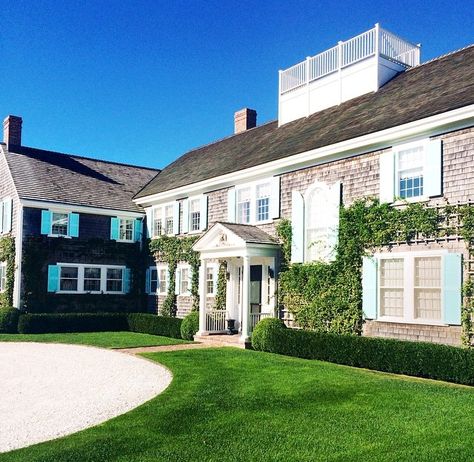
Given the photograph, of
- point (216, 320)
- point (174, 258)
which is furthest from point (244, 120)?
point (216, 320)

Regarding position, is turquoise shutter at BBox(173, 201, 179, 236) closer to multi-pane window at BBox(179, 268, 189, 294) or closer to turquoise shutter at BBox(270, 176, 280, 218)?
multi-pane window at BBox(179, 268, 189, 294)

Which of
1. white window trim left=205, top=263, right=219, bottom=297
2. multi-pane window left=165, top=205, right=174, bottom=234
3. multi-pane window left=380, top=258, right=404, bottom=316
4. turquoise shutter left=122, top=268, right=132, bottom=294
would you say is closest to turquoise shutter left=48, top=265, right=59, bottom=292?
turquoise shutter left=122, top=268, right=132, bottom=294

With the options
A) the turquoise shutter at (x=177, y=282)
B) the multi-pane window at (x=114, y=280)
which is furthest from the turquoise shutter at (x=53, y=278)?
the turquoise shutter at (x=177, y=282)

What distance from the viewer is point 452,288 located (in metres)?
13.0

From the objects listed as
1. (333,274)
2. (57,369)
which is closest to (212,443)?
(57,369)

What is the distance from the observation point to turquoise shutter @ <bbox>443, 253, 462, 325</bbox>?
12.9m

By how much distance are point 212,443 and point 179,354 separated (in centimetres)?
862

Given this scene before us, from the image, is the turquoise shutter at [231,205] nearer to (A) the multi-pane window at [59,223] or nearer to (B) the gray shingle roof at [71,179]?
(B) the gray shingle roof at [71,179]

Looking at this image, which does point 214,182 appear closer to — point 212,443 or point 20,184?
point 20,184

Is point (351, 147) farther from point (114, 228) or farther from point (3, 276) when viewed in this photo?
point (3, 276)

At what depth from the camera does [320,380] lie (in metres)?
11.3

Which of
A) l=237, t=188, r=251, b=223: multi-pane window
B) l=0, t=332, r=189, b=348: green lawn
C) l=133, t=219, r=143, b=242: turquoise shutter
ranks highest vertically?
l=237, t=188, r=251, b=223: multi-pane window

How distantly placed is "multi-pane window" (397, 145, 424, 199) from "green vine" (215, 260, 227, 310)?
8364 mm

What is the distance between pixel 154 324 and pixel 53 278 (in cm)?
534
